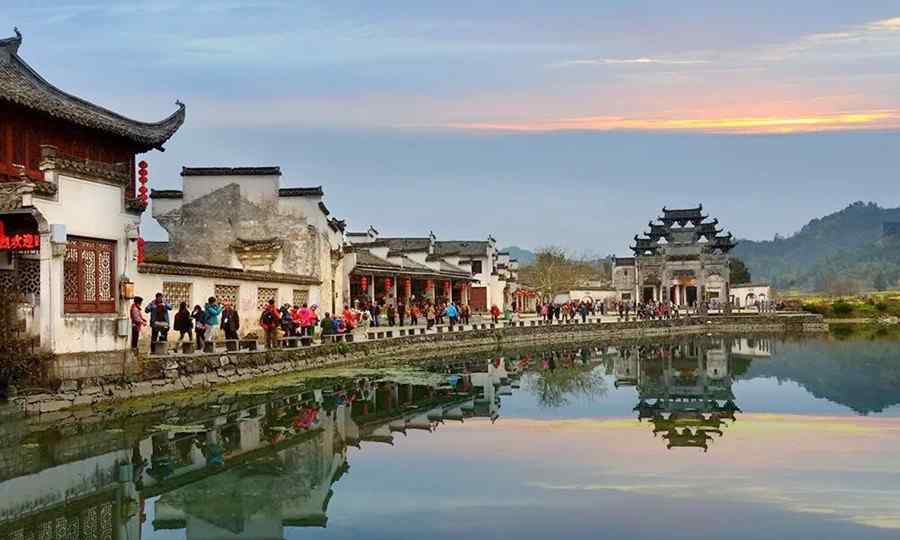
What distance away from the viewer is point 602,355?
137 feet

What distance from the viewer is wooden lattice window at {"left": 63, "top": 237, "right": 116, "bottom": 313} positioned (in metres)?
19.3

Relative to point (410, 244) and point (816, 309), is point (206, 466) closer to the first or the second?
point (410, 244)

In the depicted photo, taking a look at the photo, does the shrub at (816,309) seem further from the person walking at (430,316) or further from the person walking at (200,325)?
the person walking at (200,325)

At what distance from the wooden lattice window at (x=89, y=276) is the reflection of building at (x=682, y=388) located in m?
11.3

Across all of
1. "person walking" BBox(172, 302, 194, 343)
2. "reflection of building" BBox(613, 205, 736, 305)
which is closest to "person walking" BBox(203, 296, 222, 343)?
"person walking" BBox(172, 302, 194, 343)

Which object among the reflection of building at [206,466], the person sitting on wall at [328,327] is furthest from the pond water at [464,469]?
the person sitting on wall at [328,327]

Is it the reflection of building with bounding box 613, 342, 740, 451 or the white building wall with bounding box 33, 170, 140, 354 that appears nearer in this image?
the white building wall with bounding box 33, 170, 140, 354

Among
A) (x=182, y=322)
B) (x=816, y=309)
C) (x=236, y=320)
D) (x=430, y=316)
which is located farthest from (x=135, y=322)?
(x=816, y=309)

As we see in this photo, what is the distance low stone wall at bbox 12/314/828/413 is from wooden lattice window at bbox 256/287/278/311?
2.57 m

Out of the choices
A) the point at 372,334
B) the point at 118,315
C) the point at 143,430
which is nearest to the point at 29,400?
the point at 143,430

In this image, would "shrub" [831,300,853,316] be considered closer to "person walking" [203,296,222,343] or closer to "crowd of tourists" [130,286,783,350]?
"crowd of tourists" [130,286,783,350]

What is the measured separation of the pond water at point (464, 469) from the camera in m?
11.5

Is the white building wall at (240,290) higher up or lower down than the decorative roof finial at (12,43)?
lower down

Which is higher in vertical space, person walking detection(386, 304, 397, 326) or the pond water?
person walking detection(386, 304, 397, 326)
